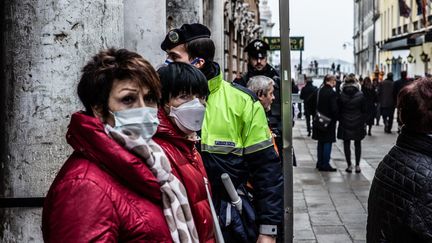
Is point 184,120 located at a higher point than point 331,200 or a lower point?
higher

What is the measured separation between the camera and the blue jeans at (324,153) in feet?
44.9

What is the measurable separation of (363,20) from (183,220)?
83.8 m

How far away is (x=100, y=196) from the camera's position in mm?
2242

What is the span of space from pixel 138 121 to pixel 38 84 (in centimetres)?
106

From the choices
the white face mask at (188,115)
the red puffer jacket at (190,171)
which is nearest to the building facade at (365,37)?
the white face mask at (188,115)

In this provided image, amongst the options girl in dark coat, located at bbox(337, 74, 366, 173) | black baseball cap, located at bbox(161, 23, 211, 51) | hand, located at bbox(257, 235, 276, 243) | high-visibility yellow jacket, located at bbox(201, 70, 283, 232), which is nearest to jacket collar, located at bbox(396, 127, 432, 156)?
high-visibility yellow jacket, located at bbox(201, 70, 283, 232)

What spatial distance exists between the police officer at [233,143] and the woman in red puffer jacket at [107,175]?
1.51 metres

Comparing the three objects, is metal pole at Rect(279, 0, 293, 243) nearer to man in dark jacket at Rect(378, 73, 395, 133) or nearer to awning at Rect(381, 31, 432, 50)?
man in dark jacket at Rect(378, 73, 395, 133)

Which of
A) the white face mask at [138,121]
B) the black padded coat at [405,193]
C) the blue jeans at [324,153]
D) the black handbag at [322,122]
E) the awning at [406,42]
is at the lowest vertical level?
the blue jeans at [324,153]

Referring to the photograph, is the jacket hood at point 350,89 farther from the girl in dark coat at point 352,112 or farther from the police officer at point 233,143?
the police officer at point 233,143

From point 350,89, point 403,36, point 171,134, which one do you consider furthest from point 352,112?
point 403,36

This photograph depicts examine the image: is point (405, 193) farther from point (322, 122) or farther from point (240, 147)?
point (322, 122)

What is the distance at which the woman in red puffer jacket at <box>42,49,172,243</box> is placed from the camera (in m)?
2.22

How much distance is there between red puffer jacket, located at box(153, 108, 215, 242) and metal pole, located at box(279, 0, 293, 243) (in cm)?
172
